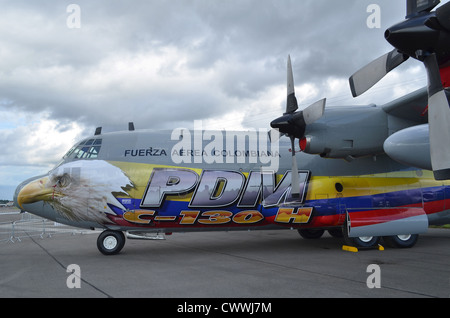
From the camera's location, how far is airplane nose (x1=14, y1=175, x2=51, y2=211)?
11602 mm

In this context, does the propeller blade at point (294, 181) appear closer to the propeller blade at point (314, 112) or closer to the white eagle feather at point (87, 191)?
the propeller blade at point (314, 112)

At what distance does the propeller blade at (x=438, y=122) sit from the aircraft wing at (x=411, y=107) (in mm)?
3015

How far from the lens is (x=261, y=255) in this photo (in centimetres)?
1156

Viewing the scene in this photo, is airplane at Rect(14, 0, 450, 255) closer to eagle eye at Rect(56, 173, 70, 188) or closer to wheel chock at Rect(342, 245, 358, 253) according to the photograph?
eagle eye at Rect(56, 173, 70, 188)

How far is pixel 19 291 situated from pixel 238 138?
318 inches

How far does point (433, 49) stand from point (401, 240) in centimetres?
779

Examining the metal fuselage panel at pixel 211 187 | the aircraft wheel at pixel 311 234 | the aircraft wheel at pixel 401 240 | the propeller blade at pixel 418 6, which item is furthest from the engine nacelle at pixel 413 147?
the aircraft wheel at pixel 311 234

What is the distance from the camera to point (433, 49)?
6992 mm

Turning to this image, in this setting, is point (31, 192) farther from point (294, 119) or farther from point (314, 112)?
point (314, 112)

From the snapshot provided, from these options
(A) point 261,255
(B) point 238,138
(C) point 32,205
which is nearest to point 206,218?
(A) point 261,255

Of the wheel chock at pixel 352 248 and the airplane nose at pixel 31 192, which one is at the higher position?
the airplane nose at pixel 31 192

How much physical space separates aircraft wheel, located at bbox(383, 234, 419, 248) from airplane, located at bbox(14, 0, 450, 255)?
4 centimetres

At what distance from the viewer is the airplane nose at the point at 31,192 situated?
11.6 m

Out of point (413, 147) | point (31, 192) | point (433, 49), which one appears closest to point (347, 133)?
point (413, 147)
